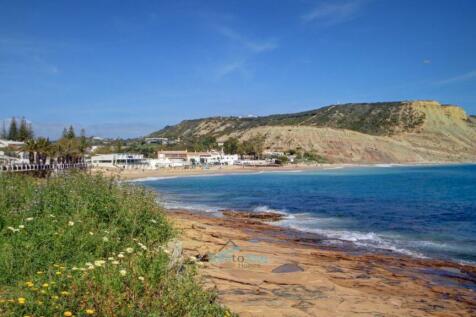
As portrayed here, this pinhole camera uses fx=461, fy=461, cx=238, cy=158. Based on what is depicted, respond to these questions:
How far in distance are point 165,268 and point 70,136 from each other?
94.3 m

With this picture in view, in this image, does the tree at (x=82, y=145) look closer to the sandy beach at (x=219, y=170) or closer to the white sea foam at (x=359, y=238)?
the sandy beach at (x=219, y=170)

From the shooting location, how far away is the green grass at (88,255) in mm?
5613

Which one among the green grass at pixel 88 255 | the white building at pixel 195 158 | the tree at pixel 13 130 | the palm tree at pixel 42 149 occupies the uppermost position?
the tree at pixel 13 130

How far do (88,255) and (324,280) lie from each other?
20.0 ft

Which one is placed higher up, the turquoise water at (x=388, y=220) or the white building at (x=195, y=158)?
the white building at (x=195, y=158)

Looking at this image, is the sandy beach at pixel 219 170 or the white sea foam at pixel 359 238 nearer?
the white sea foam at pixel 359 238

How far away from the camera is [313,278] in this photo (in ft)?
37.8

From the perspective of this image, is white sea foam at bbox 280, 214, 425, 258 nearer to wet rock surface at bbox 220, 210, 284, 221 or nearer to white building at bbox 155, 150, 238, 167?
wet rock surface at bbox 220, 210, 284, 221

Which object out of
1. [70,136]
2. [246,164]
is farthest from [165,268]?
[246,164]

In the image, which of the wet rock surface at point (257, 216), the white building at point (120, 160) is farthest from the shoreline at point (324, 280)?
the white building at point (120, 160)

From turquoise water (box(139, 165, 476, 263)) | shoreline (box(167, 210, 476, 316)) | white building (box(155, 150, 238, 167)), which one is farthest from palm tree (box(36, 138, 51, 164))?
white building (box(155, 150, 238, 167))

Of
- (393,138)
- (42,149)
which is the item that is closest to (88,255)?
(42,149)

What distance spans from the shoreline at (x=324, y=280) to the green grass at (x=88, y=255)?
1600mm

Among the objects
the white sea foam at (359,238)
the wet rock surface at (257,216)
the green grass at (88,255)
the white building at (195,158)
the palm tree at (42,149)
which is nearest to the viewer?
the green grass at (88,255)
